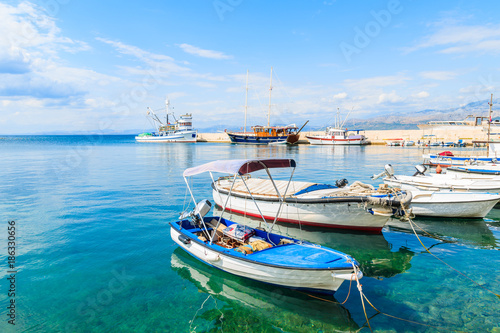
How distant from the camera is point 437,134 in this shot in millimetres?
93125

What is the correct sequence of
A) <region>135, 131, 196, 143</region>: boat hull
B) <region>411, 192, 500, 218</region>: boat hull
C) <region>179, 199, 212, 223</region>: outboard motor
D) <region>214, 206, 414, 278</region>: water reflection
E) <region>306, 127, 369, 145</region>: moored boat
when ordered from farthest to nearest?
<region>135, 131, 196, 143</region>: boat hull
<region>306, 127, 369, 145</region>: moored boat
<region>411, 192, 500, 218</region>: boat hull
<region>179, 199, 212, 223</region>: outboard motor
<region>214, 206, 414, 278</region>: water reflection

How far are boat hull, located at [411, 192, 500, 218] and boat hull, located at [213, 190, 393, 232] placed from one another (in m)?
3.87

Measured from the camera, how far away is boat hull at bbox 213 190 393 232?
40.5 ft

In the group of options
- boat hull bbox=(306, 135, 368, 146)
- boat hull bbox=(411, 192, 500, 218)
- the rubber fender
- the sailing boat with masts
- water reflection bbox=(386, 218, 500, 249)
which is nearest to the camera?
the rubber fender

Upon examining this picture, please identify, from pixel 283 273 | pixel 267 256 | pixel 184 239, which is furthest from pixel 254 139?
pixel 283 273

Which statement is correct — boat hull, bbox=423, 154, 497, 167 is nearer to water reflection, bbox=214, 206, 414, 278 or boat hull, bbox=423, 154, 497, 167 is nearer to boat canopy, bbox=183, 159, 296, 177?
water reflection, bbox=214, 206, 414, 278

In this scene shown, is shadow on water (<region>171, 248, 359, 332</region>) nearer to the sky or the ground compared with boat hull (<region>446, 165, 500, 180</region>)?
nearer to the ground

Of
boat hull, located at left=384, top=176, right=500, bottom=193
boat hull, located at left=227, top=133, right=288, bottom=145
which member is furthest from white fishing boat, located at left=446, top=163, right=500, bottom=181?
boat hull, located at left=227, top=133, right=288, bottom=145

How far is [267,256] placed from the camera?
26.7 ft

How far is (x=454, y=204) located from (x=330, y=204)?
23.4 ft

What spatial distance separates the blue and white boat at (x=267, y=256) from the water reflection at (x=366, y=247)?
6.45ft

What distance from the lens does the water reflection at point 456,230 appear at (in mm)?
12313

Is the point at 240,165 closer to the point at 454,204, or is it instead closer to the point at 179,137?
the point at 454,204

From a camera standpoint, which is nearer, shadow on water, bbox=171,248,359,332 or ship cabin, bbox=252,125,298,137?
shadow on water, bbox=171,248,359,332
